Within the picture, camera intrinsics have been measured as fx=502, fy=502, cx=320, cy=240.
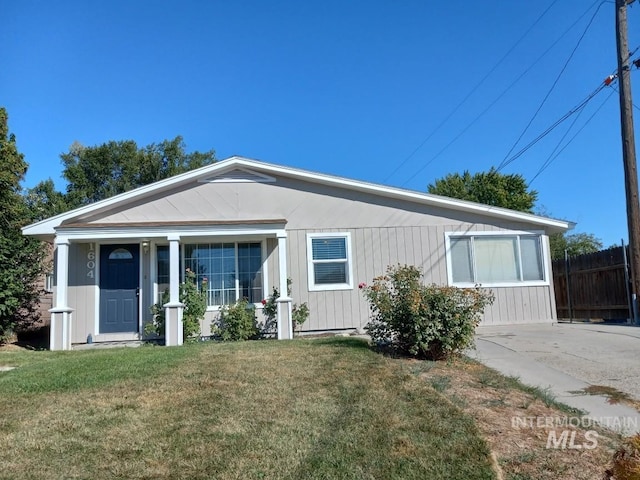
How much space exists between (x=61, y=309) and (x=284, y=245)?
15.0 ft

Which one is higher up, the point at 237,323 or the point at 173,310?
the point at 173,310

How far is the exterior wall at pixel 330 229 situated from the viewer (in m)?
11.1

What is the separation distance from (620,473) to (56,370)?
20.8 feet

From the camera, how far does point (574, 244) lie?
28.6 meters

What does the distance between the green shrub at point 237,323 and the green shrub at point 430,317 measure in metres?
4.26

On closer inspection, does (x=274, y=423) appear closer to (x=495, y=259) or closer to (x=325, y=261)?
(x=325, y=261)

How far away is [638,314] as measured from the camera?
11.4m

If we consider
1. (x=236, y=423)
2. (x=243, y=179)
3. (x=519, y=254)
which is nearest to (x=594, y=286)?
(x=519, y=254)

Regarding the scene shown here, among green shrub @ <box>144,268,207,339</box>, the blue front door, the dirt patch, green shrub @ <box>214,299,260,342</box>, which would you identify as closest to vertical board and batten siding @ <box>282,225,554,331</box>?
green shrub @ <box>214,299,260,342</box>

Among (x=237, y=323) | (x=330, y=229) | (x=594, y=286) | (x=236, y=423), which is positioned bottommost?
(x=236, y=423)

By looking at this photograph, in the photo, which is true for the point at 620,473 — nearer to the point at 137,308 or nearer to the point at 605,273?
the point at 137,308

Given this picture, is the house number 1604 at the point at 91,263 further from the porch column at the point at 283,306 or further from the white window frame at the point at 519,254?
the white window frame at the point at 519,254

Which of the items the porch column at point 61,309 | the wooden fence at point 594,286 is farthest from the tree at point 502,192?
the porch column at point 61,309

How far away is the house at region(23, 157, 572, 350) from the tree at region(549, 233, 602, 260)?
682 inches
